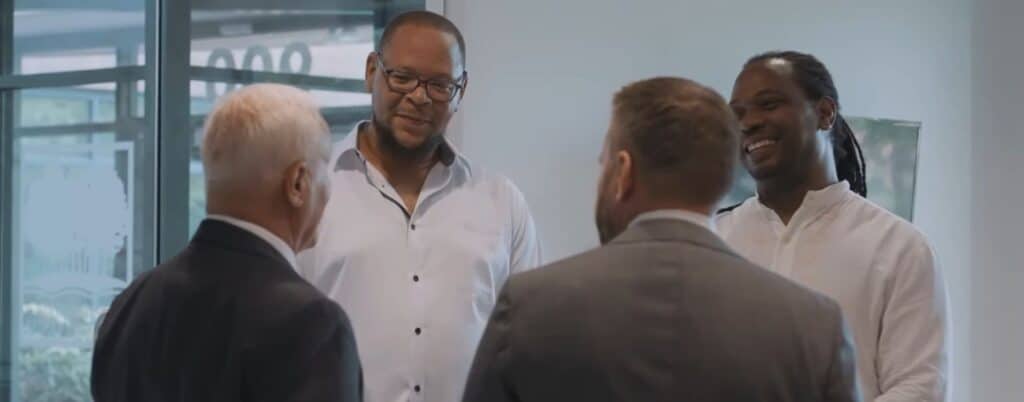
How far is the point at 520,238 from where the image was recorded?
8.36ft

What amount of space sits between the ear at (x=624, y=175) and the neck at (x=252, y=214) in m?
0.46

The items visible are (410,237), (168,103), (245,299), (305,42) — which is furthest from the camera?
(305,42)

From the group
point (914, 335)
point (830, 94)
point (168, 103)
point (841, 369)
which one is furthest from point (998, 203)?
point (841, 369)

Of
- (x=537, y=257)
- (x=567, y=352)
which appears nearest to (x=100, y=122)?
(x=537, y=257)

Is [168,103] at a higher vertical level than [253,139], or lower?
lower

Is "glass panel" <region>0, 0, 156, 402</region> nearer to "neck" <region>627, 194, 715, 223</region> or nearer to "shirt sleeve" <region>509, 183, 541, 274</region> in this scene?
"shirt sleeve" <region>509, 183, 541, 274</region>

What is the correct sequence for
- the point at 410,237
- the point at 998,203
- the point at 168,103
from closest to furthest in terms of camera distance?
the point at 410,237, the point at 168,103, the point at 998,203

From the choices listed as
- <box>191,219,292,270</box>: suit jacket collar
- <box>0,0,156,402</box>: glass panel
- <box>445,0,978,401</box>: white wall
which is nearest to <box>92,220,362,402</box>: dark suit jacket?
<box>191,219,292,270</box>: suit jacket collar

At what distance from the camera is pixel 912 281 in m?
2.18

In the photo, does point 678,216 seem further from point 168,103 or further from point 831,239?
point 168,103

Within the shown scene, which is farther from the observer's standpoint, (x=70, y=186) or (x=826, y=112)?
(x=70, y=186)

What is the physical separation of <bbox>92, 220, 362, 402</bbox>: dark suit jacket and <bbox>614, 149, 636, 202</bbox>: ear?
392mm

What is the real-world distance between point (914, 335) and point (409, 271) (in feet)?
3.00

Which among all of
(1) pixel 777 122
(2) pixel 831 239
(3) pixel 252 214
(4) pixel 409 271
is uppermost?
(1) pixel 777 122
